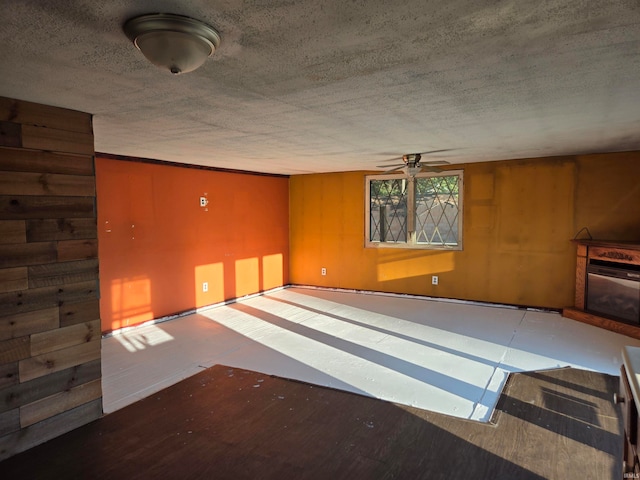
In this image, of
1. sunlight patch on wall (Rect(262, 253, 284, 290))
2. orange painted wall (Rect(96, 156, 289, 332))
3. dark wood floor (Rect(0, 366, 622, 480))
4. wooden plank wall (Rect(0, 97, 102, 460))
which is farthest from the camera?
sunlight patch on wall (Rect(262, 253, 284, 290))

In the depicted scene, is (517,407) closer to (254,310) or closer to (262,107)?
(262,107)

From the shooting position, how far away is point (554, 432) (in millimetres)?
2467

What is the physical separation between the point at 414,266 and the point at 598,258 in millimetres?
2346

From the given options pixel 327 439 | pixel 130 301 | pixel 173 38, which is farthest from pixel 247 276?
pixel 173 38

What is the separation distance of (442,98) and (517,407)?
83.3 inches

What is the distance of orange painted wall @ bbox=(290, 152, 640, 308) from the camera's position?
4.87 m

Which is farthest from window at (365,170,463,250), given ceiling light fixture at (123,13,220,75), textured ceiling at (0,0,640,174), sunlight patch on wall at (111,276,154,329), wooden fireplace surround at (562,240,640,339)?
ceiling light fixture at (123,13,220,75)

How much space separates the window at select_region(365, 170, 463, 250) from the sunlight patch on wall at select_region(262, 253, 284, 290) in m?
1.58

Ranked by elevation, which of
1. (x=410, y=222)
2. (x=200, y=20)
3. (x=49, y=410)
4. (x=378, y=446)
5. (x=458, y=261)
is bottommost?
(x=378, y=446)

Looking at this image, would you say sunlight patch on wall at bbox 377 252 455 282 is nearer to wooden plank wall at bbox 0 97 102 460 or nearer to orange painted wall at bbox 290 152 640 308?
orange painted wall at bbox 290 152 640 308

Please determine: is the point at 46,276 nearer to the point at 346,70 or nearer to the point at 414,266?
the point at 346,70

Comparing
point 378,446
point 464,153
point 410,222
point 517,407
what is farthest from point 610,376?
point 410,222

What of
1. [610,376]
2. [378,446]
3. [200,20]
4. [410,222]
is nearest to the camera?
[200,20]

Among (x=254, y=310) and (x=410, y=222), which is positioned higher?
(x=410, y=222)
